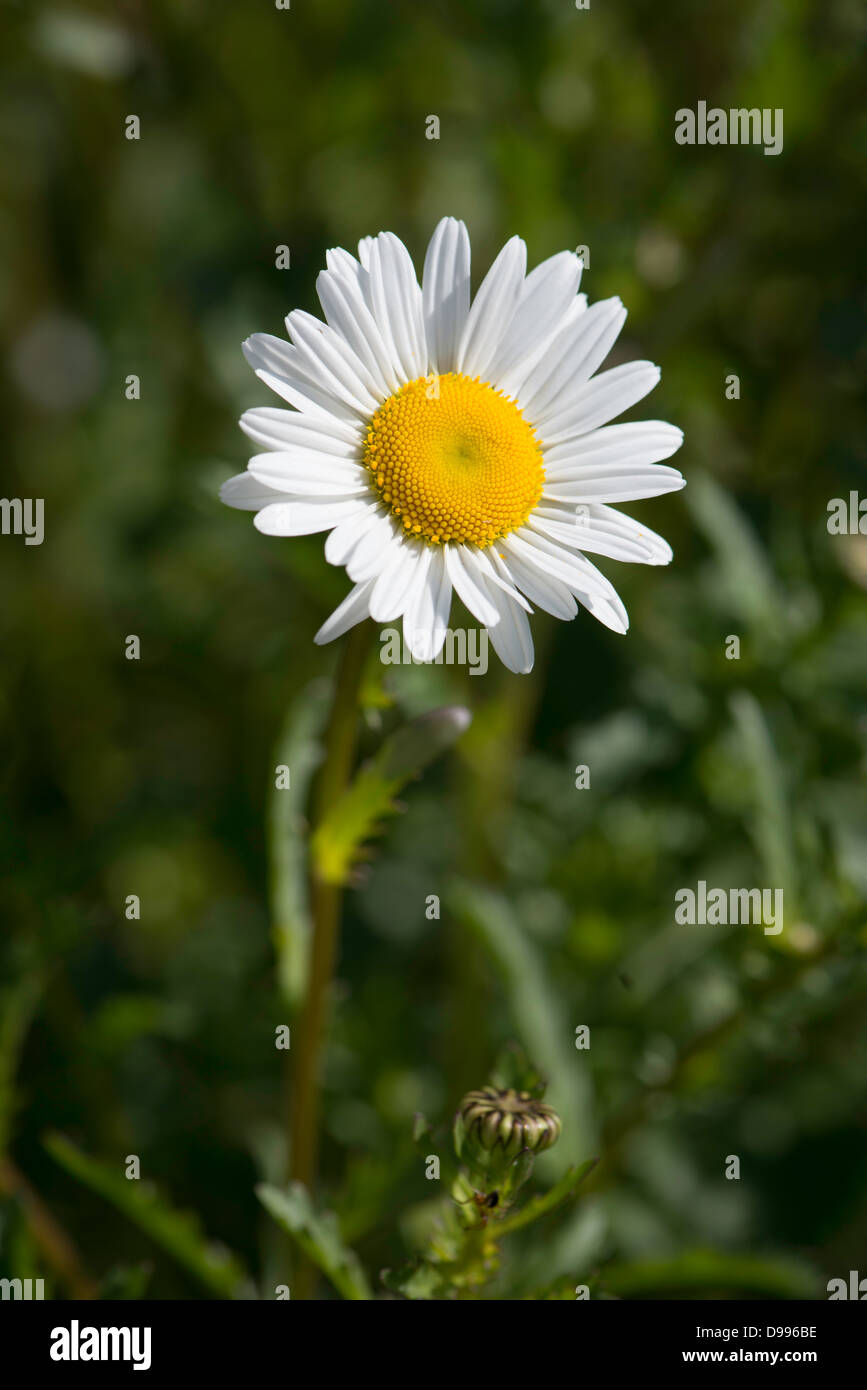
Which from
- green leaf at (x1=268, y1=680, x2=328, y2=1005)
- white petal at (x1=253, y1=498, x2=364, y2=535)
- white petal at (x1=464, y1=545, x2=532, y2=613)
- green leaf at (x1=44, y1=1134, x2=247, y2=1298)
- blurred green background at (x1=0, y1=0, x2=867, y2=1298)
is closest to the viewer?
white petal at (x1=253, y1=498, x2=364, y2=535)

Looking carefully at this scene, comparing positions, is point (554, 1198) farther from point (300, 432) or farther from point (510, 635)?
point (300, 432)

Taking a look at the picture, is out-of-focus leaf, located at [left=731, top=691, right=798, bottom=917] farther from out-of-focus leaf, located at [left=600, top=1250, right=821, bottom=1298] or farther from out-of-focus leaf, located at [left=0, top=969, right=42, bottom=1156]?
out-of-focus leaf, located at [left=0, top=969, right=42, bottom=1156]

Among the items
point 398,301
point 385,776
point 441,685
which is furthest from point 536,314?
point 441,685

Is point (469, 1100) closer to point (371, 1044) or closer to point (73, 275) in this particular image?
point (371, 1044)

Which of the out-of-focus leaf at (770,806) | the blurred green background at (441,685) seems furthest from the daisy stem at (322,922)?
the out-of-focus leaf at (770,806)

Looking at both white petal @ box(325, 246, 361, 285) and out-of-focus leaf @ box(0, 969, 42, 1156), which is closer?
white petal @ box(325, 246, 361, 285)

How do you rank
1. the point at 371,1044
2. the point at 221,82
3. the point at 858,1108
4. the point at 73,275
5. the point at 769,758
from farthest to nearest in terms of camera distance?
the point at 73,275 → the point at 221,82 → the point at 858,1108 → the point at 371,1044 → the point at 769,758

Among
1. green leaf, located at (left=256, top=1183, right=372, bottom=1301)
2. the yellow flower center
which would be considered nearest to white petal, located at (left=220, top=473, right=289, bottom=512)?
the yellow flower center
